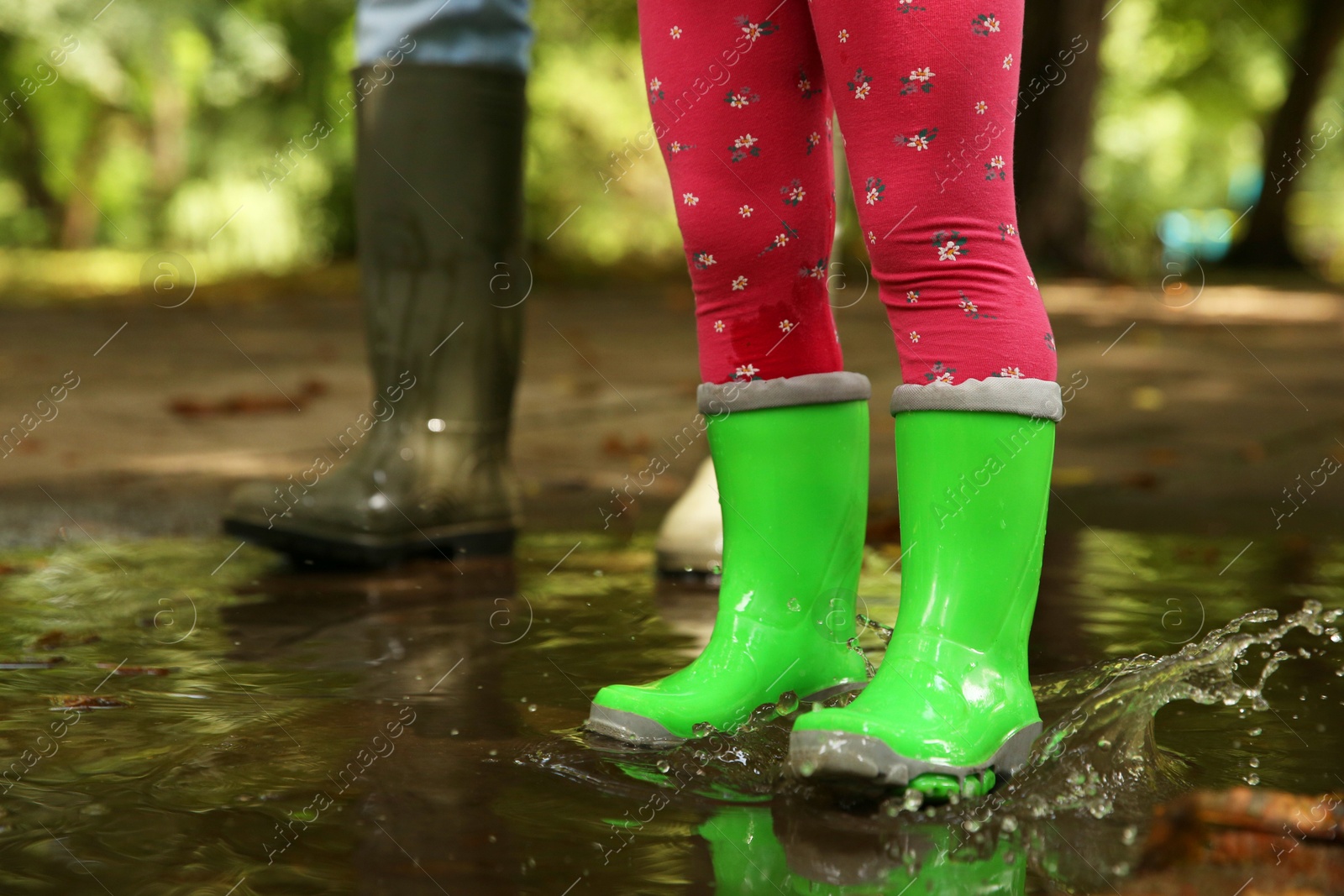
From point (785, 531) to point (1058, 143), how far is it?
8.29 meters

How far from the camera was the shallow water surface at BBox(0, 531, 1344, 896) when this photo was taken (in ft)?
3.53

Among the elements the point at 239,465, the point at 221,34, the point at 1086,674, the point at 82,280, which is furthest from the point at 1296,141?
the point at 1086,674

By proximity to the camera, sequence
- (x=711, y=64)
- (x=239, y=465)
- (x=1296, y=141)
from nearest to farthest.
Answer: (x=711, y=64), (x=239, y=465), (x=1296, y=141)

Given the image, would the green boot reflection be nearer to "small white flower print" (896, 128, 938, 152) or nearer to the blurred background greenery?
"small white flower print" (896, 128, 938, 152)

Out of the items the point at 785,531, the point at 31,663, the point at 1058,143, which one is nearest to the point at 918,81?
the point at 785,531

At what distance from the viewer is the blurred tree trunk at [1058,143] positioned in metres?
8.77

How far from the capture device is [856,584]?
5.01 ft

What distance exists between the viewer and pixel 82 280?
10.0 m

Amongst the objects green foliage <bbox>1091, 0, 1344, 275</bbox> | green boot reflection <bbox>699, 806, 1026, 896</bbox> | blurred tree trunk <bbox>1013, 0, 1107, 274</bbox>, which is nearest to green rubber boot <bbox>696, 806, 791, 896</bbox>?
green boot reflection <bbox>699, 806, 1026, 896</bbox>

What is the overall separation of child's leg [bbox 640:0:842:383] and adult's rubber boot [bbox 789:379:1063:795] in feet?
0.65

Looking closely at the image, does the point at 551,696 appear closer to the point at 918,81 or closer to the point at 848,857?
the point at 848,857

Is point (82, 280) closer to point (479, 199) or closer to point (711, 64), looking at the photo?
point (479, 199)

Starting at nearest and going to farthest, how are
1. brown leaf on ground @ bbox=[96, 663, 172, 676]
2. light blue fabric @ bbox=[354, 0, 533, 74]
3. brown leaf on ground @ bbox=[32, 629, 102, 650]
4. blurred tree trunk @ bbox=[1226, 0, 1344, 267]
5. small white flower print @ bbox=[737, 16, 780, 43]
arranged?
small white flower print @ bbox=[737, 16, 780, 43] → brown leaf on ground @ bbox=[96, 663, 172, 676] → brown leaf on ground @ bbox=[32, 629, 102, 650] → light blue fabric @ bbox=[354, 0, 533, 74] → blurred tree trunk @ bbox=[1226, 0, 1344, 267]

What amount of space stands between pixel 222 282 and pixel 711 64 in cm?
874
